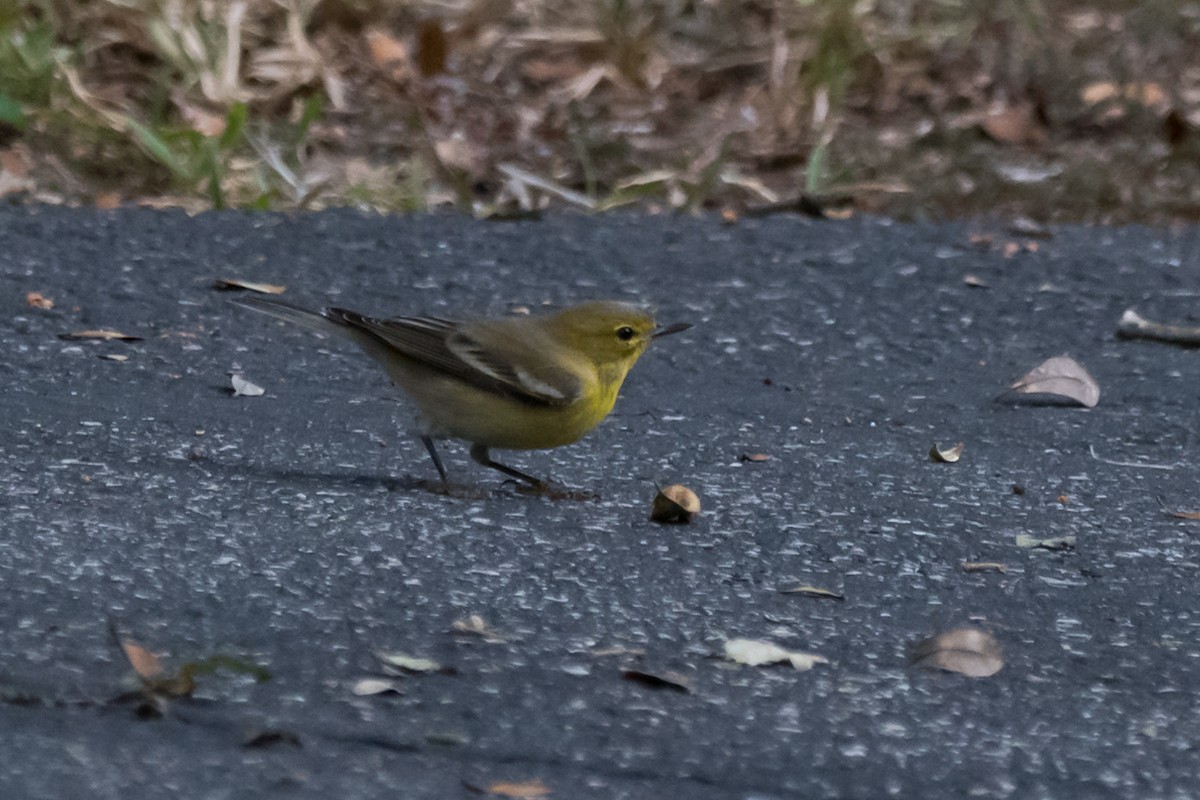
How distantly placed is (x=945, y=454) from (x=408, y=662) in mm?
2474

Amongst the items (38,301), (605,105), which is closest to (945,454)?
(38,301)

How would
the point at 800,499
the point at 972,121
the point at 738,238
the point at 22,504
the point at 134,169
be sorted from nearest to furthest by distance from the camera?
the point at 22,504, the point at 800,499, the point at 738,238, the point at 134,169, the point at 972,121

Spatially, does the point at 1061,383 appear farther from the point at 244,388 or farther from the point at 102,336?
the point at 102,336

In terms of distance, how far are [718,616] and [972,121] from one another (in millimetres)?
6349

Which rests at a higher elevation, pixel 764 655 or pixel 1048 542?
pixel 1048 542

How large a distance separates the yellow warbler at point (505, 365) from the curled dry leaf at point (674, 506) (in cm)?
36

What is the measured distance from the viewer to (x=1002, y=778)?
3217mm

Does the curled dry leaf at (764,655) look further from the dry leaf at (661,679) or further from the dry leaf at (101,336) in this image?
the dry leaf at (101,336)

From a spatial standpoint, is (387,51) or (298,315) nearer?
(298,315)

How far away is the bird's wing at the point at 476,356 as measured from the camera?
4.77 meters

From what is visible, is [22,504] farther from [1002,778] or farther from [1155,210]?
[1155,210]

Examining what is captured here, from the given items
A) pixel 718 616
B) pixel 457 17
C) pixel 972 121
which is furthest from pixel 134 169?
pixel 718 616

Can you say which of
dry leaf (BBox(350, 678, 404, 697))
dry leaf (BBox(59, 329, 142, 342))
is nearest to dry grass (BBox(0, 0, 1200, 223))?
dry leaf (BBox(59, 329, 142, 342))

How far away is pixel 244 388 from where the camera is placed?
18.8 ft
